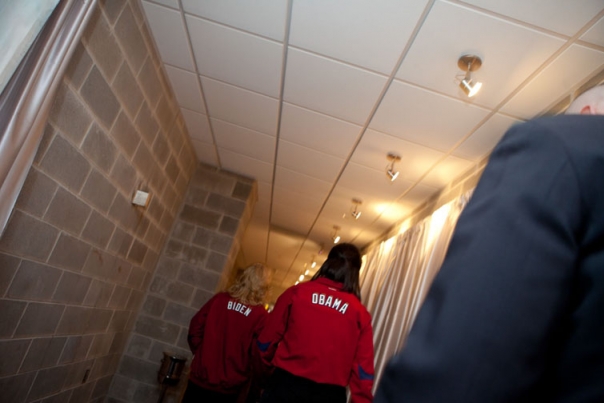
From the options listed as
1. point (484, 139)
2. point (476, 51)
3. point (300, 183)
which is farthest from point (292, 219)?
point (476, 51)

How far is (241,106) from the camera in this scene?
301 cm

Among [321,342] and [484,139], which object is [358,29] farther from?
[321,342]

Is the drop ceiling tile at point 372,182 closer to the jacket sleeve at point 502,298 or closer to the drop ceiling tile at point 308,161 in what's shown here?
the drop ceiling tile at point 308,161

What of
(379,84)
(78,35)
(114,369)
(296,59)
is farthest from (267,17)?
(114,369)

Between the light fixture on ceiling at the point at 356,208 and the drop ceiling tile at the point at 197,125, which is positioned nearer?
the drop ceiling tile at the point at 197,125

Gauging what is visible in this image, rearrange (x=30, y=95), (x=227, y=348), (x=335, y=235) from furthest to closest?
(x=335, y=235) < (x=227, y=348) < (x=30, y=95)

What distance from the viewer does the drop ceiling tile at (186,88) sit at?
110 inches

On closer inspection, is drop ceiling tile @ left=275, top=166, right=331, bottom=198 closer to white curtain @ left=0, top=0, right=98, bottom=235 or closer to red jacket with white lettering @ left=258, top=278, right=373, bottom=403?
red jacket with white lettering @ left=258, top=278, right=373, bottom=403

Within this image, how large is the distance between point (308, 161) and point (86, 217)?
2022mm

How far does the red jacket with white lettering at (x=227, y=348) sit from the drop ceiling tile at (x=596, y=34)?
2523 mm

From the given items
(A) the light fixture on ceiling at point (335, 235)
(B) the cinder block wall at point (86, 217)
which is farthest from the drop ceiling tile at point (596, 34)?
(A) the light fixture on ceiling at point (335, 235)

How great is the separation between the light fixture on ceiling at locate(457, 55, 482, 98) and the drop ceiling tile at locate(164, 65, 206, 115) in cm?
189

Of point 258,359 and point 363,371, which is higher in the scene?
point 363,371

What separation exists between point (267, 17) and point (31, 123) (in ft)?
4.27
